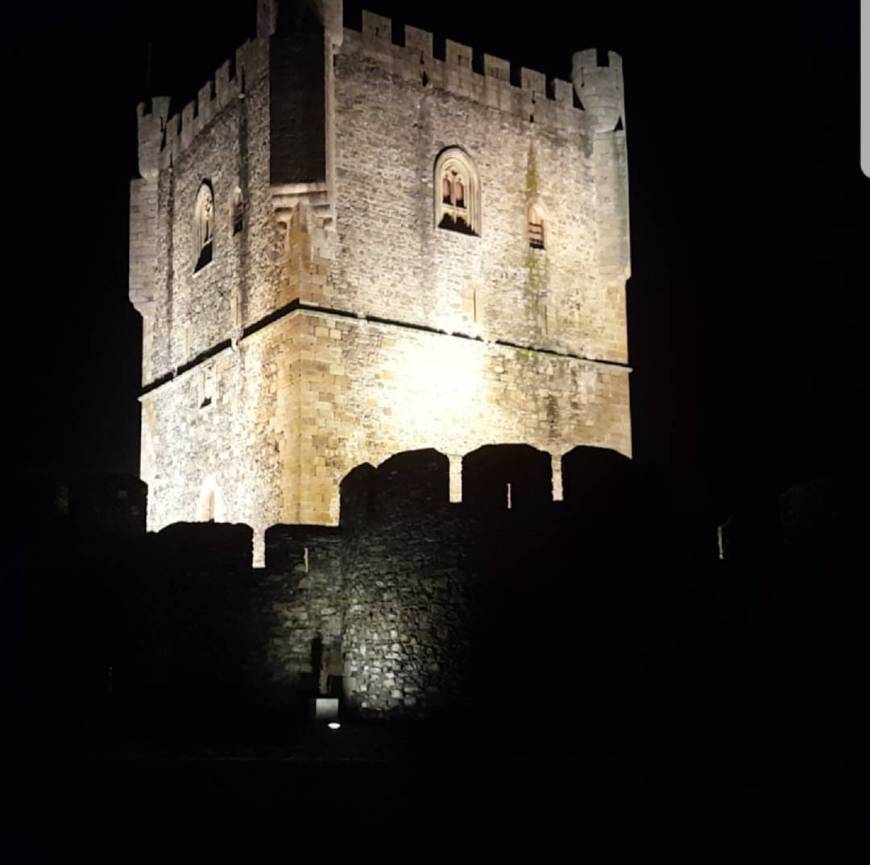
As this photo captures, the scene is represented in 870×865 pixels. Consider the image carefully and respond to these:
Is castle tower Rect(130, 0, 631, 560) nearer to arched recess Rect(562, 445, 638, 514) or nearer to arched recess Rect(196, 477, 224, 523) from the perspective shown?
arched recess Rect(196, 477, 224, 523)

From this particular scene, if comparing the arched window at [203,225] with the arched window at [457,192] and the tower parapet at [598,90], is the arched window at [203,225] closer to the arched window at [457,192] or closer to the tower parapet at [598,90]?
the arched window at [457,192]

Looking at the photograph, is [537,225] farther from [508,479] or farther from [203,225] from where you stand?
[508,479]

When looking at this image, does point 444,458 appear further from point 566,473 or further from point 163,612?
point 163,612

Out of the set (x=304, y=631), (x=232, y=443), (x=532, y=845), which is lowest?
(x=532, y=845)

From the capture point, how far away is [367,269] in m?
25.0

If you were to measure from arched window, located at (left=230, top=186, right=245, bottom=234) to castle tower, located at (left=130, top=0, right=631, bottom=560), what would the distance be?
41mm

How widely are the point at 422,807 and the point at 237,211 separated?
1521 cm

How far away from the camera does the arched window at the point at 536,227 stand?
2738cm

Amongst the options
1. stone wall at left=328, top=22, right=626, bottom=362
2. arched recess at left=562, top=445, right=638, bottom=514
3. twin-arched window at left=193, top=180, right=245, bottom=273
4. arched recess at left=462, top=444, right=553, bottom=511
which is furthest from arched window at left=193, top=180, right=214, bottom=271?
arched recess at left=562, top=445, right=638, bottom=514

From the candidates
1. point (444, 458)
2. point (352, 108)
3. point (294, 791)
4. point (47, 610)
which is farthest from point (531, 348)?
point (294, 791)

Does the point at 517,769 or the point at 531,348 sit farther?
the point at 531,348

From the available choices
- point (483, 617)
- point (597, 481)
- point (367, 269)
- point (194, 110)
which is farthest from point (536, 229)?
point (483, 617)

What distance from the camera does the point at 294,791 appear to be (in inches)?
550

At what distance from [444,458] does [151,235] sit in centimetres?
1482
